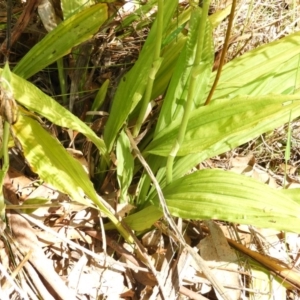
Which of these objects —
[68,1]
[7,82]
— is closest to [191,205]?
[7,82]

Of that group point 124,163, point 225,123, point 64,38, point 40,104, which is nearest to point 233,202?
point 225,123

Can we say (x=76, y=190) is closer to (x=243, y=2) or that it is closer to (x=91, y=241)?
(x=91, y=241)

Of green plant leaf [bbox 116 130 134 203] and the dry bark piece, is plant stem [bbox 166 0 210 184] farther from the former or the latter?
the dry bark piece

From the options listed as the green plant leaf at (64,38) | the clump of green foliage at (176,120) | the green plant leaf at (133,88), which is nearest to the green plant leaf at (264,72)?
the clump of green foliage at (176,120)

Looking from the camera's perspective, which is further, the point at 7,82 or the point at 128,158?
the point at 128,158

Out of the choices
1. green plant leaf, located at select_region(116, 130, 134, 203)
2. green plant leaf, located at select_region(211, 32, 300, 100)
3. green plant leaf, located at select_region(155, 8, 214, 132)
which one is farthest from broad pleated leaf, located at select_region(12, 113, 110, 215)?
green plant leaf, located at select_region(211, 32, 300, 100)

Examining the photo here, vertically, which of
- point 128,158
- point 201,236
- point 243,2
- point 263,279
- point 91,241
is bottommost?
point 263,279
